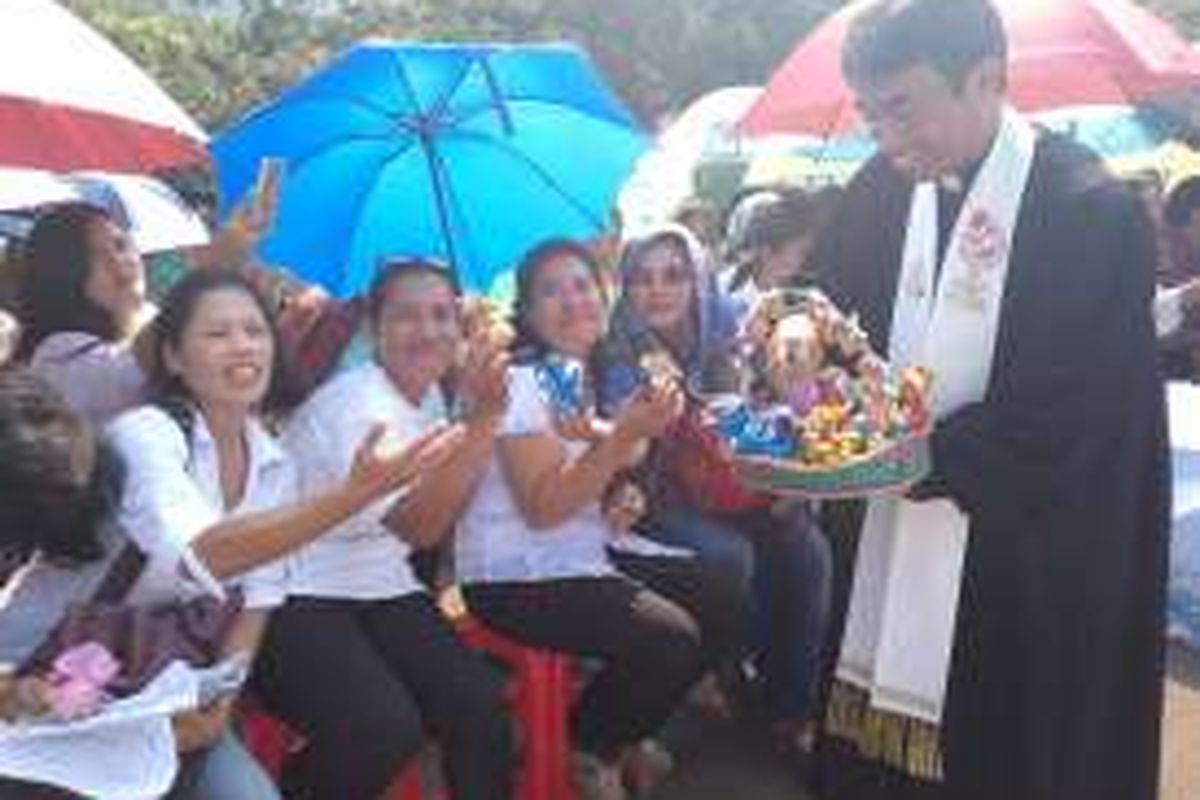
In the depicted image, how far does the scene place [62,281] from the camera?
4.27 meters

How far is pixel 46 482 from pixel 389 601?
111cm

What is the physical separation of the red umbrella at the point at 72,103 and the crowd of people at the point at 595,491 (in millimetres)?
373

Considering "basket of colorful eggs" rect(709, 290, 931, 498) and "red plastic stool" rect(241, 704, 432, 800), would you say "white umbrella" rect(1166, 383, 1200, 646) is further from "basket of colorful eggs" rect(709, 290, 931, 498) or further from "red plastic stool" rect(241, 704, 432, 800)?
"red plastic stool" rect(241, 704, 432, 800)

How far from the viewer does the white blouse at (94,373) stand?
12.9 ft

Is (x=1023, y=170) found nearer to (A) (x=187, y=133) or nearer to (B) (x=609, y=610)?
(B) (x=609, y=610)

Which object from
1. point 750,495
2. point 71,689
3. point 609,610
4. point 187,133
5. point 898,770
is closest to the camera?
point 71,689

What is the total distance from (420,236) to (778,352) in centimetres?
133

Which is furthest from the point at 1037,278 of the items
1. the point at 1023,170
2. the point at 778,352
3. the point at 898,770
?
the point at 898,770

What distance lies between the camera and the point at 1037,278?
10.5 ft

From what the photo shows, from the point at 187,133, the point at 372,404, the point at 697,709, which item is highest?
the point at 187,133

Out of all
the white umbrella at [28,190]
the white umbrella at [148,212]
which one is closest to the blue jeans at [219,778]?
the white umbrella at [28,190]

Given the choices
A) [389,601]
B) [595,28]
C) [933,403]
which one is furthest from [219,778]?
[595,28]

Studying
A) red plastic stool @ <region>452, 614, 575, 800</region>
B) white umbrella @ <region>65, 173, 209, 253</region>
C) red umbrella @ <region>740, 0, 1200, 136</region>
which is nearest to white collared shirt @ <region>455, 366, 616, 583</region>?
red plastic stool @ <region>452, 614, 575, 800</region>

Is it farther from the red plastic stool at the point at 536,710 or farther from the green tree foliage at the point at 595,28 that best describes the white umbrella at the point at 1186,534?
the green tree foliage at the point at 595,28
